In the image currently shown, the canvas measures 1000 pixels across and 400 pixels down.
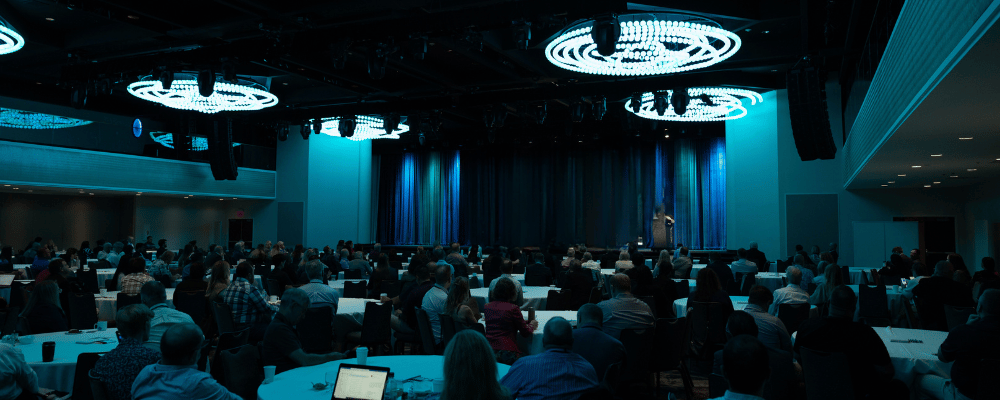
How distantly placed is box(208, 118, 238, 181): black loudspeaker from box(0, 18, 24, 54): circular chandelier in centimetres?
647

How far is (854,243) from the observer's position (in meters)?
16.5

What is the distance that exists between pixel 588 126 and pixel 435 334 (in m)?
15.7

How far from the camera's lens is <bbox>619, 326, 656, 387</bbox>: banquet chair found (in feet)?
16.9

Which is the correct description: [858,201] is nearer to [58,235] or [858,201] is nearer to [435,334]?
[435,334]

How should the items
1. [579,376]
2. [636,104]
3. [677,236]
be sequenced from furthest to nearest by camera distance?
[677,236] < [636,104] < [579,376]

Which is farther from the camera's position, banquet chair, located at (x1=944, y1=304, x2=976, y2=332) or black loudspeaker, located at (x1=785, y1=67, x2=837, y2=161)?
black loudspeaker, located at (x1=785, y1=67, x2=837, y2=161)

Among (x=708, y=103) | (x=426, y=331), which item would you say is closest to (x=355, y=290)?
(x=426, y=331)

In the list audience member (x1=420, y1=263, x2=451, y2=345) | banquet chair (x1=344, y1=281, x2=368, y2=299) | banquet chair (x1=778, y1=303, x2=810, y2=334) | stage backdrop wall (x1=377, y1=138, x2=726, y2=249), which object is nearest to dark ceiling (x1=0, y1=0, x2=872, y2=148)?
banquet chair (x1=344, y1=281, x2=368, y2=299)

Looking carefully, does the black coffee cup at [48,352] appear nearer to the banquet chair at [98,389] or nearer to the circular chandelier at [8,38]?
the banquet chair at [98,389]

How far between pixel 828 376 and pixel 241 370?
3607 millimetres

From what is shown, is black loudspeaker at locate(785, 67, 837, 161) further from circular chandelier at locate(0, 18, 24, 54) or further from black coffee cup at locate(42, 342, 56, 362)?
circular chandelier at locate(0, 18, 24, 54)

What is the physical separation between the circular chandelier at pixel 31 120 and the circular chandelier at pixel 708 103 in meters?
16.0

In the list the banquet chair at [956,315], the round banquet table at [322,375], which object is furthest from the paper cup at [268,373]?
the banquet chair at [956,315]

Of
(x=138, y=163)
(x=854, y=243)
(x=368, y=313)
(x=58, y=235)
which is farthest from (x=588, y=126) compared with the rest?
(x=58, y=235)
